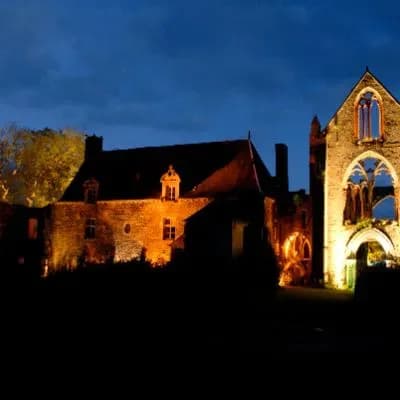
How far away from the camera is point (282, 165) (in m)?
35.7

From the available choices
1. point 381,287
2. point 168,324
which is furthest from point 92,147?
point 168,324

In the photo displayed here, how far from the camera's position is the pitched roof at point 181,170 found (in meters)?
31.3

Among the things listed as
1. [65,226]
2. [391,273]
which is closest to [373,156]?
[391,273]

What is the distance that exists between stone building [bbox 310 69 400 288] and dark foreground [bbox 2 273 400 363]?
12771mm

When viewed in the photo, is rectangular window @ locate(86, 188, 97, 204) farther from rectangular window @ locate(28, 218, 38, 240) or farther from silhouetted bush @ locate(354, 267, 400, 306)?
silhouetted bush @ locate(354, 267, 400, 306)

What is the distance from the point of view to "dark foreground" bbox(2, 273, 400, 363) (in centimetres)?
867

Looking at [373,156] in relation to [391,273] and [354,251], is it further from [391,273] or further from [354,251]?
[391,273]

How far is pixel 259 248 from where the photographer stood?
2889 centimetres

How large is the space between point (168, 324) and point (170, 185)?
21.3 m

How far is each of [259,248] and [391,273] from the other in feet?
40.1

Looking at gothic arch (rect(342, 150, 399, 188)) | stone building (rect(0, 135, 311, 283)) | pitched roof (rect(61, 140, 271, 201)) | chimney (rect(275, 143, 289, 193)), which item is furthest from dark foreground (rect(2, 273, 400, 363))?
chimney (rect(275, 143, 289, 193))

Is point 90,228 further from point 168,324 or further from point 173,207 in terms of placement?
point 168,324

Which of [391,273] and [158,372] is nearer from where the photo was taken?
[158,372]

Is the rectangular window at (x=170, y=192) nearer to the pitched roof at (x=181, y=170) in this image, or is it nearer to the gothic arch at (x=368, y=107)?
the pitched roof at (x=181, y=170)
